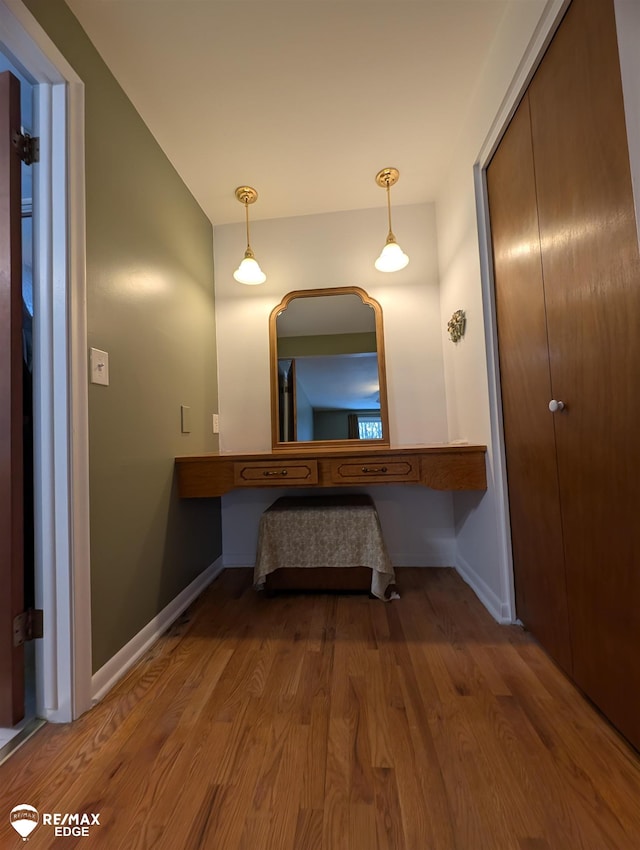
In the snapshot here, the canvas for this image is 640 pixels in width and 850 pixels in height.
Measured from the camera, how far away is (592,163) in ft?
2.89

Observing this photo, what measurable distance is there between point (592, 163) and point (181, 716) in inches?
74.1

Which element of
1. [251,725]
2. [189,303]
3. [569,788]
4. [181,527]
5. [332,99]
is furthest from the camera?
[189,303]

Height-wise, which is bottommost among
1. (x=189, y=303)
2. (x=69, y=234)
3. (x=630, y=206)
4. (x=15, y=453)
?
(x=15, y=453)

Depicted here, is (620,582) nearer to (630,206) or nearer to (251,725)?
(630,206)

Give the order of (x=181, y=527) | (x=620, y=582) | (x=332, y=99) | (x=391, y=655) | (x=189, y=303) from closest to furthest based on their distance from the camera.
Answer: (x=620, y=582) < (x=391, y=655) < (x=332, y=99) < (x=181, y=527) < (x=189, y=303)

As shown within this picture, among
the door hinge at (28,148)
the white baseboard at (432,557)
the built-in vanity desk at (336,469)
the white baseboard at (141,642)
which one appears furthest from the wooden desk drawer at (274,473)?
the door hinge at (28,148)

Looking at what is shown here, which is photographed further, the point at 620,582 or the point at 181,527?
the point at 181,527

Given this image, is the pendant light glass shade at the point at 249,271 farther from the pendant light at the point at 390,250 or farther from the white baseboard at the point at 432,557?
the white baseboard at the point at 432,557

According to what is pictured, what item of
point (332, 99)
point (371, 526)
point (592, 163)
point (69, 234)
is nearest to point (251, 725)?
point (371, 526)

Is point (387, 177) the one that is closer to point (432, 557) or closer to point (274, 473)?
point (274, 473)

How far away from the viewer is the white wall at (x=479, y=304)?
45.3 inches

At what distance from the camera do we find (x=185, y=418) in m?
1.83

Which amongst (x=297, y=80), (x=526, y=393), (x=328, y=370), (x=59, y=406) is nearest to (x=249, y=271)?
(x=328, y=370)

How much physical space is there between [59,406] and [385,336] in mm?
1749
